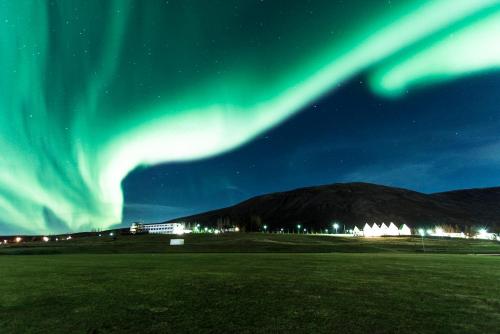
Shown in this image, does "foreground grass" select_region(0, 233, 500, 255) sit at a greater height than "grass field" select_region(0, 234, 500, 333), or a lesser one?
lesser

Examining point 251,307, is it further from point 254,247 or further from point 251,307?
point 254,247

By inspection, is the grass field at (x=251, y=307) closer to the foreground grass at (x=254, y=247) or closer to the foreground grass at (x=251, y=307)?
the foreground grass at (x=251, y=307)

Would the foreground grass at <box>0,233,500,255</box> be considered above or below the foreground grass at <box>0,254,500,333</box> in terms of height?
below

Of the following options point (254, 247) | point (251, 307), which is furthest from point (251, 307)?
point (254, 247)

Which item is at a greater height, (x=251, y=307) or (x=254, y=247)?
(x=251, y=307)

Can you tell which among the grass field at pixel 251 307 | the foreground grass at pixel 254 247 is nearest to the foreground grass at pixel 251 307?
the grass field at pixel 251 307

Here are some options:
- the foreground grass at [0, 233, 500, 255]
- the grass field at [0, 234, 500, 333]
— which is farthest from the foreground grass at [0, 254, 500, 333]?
the foreground grass at [0, 233, 500, 255]

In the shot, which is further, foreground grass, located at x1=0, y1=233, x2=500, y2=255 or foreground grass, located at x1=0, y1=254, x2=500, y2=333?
foreground grass, located at x1=0, y1=233, x2=500, y2=255

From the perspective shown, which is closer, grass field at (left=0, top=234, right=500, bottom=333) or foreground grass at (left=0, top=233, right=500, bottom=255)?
grass field at (left=0, top=234, right=500, bottom=333)

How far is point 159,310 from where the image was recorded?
38.2 ft

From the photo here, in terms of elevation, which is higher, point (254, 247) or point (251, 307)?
point (251, 307)

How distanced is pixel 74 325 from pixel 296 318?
20.8 feet

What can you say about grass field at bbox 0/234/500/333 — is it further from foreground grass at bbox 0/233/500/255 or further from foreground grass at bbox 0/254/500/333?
foreground grass at bbox 0/233/500/255

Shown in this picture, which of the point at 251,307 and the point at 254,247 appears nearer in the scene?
the point at 251,307
